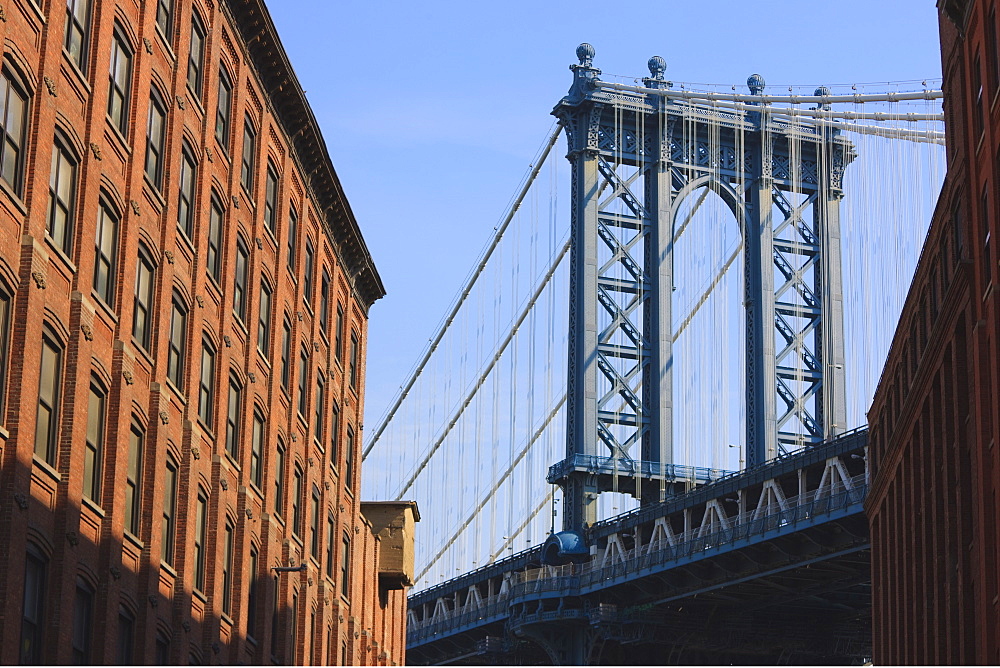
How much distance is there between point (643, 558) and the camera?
90.6m

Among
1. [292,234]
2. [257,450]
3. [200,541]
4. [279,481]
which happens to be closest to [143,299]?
[200,541]

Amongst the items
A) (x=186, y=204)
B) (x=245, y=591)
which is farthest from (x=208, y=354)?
(x=245, y=591)

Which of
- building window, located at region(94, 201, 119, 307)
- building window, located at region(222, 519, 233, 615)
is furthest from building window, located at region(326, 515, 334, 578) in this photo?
building window, located at region(94, 201, 119, 307)

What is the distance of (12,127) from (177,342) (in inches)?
417

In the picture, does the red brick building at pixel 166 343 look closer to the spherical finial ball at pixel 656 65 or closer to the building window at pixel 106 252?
the building window at pixel 106 252

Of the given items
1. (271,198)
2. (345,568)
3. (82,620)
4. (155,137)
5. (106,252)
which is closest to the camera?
(82,620)

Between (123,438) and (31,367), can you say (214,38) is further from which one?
(31,367)

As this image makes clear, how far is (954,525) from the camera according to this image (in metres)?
45.8

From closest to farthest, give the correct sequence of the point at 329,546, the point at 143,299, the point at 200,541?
the point at 143,299, the point at 200,541, the point at 329,546

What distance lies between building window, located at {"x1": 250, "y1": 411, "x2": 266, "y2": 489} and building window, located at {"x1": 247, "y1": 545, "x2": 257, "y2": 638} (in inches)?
73.7

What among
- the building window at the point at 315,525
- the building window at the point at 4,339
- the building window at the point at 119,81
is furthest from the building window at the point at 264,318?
the building window at the point at 4,339

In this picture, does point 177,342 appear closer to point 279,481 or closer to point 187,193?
point 187,193

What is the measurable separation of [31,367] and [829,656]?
78935 millimetres

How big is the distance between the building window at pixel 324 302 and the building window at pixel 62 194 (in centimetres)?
2555
